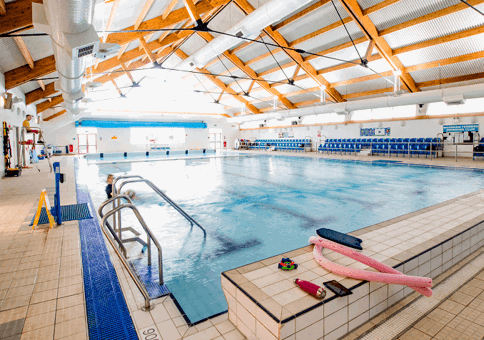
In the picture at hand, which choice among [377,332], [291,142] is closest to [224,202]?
[377,332]

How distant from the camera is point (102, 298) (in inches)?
87.4

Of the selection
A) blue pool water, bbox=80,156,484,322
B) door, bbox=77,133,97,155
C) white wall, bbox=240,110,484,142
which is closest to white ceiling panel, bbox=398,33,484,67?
white wall, bbox=240,110,484,142

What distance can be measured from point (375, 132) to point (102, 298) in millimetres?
18079

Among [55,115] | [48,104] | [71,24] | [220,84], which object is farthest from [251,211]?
[55,115]

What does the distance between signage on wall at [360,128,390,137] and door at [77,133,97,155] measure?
67.3 feet

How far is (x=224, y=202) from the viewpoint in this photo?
594cm

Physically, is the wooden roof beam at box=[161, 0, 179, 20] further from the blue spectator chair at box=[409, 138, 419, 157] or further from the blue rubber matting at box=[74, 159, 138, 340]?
the blue spectator chair at box=[409, 138, 419, 157]

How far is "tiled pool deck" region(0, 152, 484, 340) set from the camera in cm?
168

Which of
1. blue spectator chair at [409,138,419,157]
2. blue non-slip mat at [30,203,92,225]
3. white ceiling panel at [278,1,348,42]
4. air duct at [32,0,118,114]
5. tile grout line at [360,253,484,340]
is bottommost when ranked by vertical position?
tile grout line at [360,253,484,340]

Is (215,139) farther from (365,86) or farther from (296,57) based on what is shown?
(365,86)

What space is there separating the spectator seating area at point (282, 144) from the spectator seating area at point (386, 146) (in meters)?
1.87

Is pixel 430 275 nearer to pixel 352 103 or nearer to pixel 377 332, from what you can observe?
pixel 377 332

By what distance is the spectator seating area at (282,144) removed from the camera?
70.6ft

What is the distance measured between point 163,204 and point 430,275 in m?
4.67
